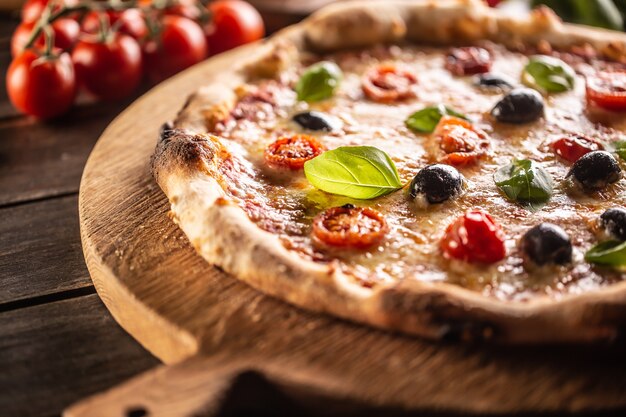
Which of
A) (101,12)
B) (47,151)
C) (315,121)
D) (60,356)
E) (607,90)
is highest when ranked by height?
(607,90)

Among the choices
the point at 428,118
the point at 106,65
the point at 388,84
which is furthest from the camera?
the point at 106,65

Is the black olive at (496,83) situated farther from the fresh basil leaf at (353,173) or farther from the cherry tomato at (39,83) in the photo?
the cherry tomato at (39,83)

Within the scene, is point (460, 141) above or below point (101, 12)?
above

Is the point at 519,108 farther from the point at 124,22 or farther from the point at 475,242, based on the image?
the point at 124,22

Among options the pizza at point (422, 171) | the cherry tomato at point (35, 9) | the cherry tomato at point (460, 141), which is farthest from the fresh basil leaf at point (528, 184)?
the cherry tomato at point (35, 9)

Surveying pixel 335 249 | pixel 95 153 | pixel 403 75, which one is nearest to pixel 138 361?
pixel 335 249

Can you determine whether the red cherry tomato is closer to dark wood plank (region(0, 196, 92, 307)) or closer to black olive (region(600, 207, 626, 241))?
dark wood plank (region(0, 196, 92, 307))

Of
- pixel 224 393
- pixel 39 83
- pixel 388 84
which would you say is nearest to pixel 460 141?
pixel 388 84
